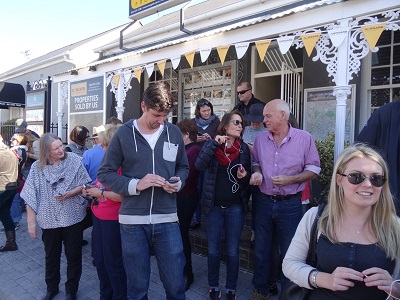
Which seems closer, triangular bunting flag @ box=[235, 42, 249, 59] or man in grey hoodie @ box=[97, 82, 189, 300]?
man in grey hoodie @ box=[97, 82, 189, 300]

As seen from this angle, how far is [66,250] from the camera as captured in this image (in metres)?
3.31

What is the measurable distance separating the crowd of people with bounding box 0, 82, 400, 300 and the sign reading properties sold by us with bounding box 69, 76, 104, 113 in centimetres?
485

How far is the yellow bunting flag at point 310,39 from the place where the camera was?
12.8 ft

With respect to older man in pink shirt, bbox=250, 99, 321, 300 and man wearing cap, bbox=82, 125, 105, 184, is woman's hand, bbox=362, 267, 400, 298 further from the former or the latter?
man wearing cap, bbox=82, 125, 105, 184

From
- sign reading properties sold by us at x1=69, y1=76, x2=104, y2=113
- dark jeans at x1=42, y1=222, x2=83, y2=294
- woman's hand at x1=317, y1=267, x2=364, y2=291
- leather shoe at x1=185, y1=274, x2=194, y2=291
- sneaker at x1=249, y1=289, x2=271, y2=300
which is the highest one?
sign reading properties sold by us at x1=69, y1=76, x2=104, y2=113

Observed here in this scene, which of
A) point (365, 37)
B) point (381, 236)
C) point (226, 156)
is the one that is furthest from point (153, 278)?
point (365, 37)

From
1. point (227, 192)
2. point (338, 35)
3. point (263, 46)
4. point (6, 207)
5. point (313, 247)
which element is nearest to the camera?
point (313, 247)

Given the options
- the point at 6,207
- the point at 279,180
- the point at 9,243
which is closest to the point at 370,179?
the point at 279,180

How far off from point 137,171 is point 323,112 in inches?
192

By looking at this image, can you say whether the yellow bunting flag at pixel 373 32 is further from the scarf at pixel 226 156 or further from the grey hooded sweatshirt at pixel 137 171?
the grey hooded sweatshirt at pixel 137 171

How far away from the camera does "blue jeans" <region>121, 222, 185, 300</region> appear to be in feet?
7.68

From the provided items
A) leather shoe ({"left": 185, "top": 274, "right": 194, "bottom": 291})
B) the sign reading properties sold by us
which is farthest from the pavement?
the sign reading properties sold by us

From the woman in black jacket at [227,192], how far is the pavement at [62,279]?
491 mm

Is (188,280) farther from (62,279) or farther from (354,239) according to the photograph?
(354,239)
